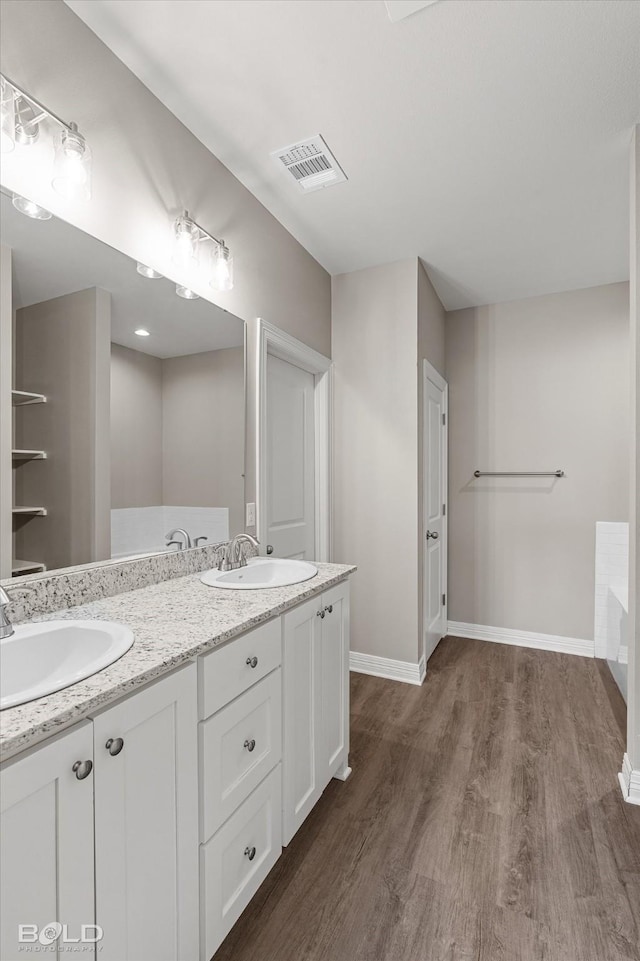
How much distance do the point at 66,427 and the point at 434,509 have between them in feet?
8.54

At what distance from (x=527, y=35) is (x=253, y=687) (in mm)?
2141

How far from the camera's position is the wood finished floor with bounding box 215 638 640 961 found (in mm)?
1289

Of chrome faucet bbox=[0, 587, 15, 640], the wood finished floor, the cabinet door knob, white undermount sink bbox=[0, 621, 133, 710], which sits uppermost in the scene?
chrome faucet bbox=[0, 587, 15, 640]

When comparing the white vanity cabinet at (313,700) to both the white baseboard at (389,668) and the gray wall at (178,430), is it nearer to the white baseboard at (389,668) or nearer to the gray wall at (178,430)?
the gray wall at (178,430)

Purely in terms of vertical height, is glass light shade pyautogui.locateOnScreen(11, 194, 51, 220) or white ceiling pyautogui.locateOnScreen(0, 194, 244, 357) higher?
glass light shade pyautogui.locateOnScreen(11, 194, 51, 220)

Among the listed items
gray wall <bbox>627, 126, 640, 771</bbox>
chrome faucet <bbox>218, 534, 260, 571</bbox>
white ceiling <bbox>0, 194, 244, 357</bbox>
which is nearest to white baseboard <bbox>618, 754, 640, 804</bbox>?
gray wall <bbox>627, 126, 640, 771</bbox>

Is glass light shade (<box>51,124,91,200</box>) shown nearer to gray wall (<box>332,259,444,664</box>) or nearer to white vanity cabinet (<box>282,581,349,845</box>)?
white vanity cabinet (<box>282,581,349,845</box>)

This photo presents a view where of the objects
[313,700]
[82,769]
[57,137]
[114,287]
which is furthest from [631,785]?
[57,137]

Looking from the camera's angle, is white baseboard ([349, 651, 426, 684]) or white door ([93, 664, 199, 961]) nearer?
white door ([93, 664, 199, 961])

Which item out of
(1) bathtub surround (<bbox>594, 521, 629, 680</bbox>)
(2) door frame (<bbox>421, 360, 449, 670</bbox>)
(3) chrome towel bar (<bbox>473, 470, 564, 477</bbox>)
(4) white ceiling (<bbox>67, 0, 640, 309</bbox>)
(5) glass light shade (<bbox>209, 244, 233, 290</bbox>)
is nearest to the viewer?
(4) white ceiling (<bbox>67, 0, 640, 309</bbox>)

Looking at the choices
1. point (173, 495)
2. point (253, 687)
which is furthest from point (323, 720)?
point (173, 495)

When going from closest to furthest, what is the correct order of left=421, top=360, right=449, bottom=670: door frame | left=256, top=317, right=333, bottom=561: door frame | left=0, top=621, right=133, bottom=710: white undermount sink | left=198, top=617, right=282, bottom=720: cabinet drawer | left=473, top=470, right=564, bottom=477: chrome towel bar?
left=0, top=621, right=133, bottom=710: white undermount sink < left=198, top=617, right=282, bottom=720: cabinet drawer < left=256, top=317, right=333, bottom=561: door frame < left=421, top=360, right=449, bottom=670: door frame < left=473, top=470, right=564, bottom=477: chrome towel bar

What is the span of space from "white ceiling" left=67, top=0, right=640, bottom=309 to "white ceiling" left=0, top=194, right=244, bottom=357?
26.8 inches

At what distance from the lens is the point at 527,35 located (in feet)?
4.82
